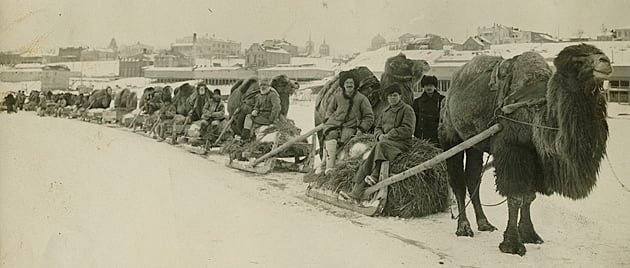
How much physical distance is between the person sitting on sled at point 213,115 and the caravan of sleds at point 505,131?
0.18 metres

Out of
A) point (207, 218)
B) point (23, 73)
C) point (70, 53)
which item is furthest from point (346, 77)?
point (23, 73)

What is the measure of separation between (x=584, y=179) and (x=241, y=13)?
1236 mm

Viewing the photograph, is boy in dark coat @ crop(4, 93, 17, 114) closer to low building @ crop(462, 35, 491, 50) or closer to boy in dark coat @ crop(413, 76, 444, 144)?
boy in dark coat @ crop(413, 76, 444, 144)

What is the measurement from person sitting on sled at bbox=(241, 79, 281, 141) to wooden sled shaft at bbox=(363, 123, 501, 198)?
0.54 m

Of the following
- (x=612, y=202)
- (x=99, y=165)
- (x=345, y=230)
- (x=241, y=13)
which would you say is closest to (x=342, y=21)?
(x=241, y=13)

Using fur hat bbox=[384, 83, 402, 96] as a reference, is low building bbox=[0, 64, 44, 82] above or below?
above

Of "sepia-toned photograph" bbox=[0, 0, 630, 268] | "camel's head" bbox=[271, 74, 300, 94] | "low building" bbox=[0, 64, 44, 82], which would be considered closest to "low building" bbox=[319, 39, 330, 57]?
"sepia-toned photograph" bbox=[0, 0, 630, 268]

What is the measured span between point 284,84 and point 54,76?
101cm

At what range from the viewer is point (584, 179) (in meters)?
1.48

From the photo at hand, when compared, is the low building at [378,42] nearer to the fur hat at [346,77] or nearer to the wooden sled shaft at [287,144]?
the fur hat at [346,77]

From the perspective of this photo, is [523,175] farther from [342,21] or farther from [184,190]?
[184,190]

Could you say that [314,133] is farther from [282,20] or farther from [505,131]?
[505,131]

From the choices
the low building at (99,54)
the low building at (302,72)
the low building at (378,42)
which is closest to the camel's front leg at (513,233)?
the low building at (378,42)

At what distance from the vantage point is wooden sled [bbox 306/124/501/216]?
160cm
